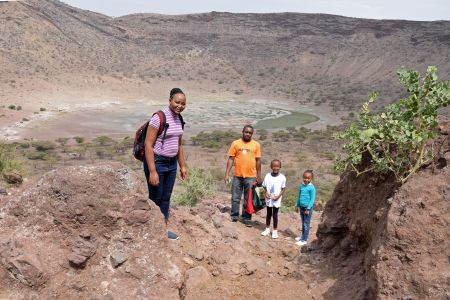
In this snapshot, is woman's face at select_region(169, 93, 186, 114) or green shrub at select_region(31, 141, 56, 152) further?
green shrub at select_region(31, 141, 56, 152)

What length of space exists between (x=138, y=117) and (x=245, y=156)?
3015 cm

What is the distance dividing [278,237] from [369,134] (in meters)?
2.74

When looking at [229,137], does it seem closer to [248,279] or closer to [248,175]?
[248,175]

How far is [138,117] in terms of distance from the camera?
3488 cm

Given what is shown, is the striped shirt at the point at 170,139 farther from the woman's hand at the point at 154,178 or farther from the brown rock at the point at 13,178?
the brown rock at the point at 13,178

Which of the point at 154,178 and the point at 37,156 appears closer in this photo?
the point at 154,178

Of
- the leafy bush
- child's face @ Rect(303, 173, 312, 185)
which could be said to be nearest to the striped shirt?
child's face @ Rect(303, 173, 312, 185)

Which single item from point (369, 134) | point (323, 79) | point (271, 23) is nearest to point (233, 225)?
point (369, 134)

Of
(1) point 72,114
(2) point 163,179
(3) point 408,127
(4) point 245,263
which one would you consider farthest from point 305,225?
(1) point 72,114

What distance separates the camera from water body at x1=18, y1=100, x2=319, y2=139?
2847cm

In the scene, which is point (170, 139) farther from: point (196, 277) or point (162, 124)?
point (196, 277)

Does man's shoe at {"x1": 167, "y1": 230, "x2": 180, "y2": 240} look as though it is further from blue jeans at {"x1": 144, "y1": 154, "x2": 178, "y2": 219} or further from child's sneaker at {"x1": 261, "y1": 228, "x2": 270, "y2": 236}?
child's sneaker at {"x1": 261, "y1": 228, "x2": 270, "y2": 236}

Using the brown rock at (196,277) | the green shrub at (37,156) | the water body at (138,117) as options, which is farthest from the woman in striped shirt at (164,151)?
the water body at (138,117)

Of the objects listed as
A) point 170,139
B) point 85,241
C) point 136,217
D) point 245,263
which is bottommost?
point 245,263
